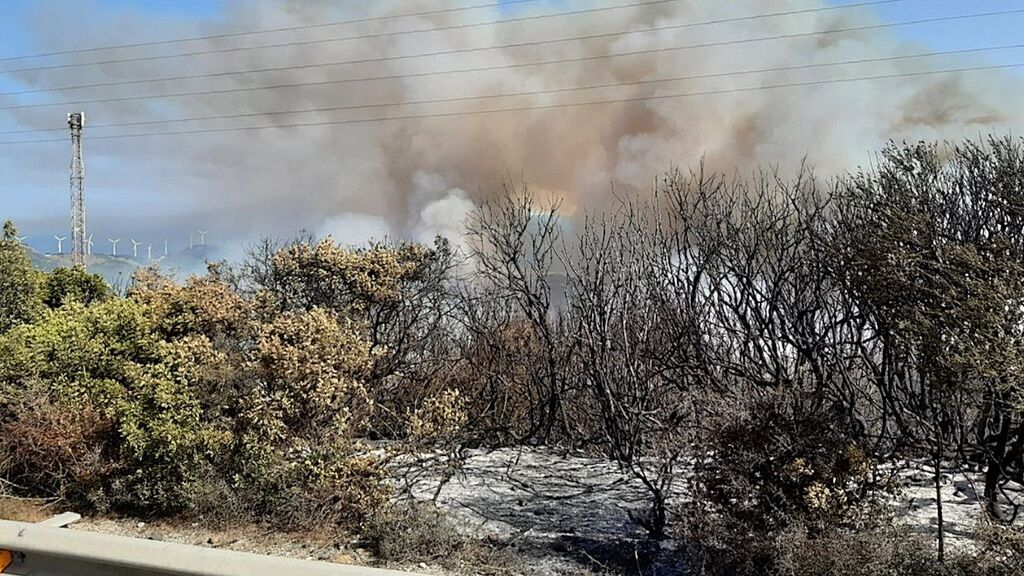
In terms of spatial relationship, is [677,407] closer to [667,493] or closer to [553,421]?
[667,493]

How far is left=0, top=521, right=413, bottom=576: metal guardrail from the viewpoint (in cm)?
325

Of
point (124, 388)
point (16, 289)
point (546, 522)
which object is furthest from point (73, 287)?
point (546, 522)

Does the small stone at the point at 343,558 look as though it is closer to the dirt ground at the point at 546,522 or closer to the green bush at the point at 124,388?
the dirt ground at the point at 546,522

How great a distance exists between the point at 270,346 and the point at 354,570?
4.30 m

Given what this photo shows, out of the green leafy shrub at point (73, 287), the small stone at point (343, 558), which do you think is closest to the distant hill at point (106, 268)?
the green leafy shrub at point (73, 287)

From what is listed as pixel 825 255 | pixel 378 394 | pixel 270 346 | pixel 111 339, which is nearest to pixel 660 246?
pixel 825 255

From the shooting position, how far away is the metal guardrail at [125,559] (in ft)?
10.7

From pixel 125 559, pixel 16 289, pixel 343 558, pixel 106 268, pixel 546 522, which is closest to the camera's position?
pixel 125 559

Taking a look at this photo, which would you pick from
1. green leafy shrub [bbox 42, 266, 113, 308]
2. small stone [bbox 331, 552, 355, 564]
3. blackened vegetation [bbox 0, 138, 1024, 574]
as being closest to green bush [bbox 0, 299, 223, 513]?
blackened vegetation [bbox 0, 138, 1024, 574]

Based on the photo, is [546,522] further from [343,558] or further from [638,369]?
[638,369]

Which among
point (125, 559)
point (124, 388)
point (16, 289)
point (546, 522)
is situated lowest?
point (546, 522)

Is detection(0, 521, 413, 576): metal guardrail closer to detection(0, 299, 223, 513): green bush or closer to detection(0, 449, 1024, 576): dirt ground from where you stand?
detection(0, 449, 1024, 576): dirt ground

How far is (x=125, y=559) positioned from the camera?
351 centimetres

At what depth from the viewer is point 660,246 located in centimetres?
1013
